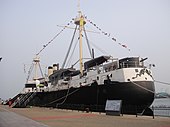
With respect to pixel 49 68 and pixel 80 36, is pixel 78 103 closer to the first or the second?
pixel 80 36

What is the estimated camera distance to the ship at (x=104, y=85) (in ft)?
78.7

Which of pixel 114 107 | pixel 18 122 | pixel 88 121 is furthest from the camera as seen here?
pixel 114 107

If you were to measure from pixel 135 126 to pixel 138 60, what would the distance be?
45.9ft

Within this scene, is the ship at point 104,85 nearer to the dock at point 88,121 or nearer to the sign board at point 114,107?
the sign board at point 114,107

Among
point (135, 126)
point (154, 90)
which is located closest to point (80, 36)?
point (154, 90)

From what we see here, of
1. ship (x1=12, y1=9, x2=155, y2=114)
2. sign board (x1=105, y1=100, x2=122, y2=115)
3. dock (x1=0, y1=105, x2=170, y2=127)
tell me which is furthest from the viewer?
ship (x1=12, y1=9, x2=155, y2=114)

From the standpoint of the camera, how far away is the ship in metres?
24.0

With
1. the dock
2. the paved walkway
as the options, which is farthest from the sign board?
the paved walkway

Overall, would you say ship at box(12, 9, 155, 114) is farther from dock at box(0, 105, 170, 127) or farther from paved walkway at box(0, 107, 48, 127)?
paved walkway at box(0, 107, 48, 127)

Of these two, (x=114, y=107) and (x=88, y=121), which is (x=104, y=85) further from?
(x=88, y=121)

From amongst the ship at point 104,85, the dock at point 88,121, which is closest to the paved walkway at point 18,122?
the dock at point 88,121

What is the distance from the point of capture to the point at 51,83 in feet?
143

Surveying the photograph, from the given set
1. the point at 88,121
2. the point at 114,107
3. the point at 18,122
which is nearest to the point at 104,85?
the point at 114,107

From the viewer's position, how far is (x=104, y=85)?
86.7 ft
